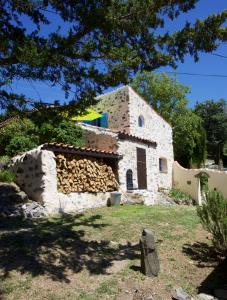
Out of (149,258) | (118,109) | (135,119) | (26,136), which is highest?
(118,109)

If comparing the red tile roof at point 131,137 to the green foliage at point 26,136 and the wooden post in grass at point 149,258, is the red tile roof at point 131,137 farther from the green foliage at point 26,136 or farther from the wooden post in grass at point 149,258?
the wooden post in grass at point 149,258

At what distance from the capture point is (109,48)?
7.47 m

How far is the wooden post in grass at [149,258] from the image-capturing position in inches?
266

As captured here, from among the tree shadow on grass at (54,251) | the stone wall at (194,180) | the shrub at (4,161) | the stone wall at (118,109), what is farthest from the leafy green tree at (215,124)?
the tree shadow on grass at (54,251)

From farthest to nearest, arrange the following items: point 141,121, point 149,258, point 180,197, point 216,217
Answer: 1. point 180,197
2. point 141,121
3. point 216,217
4. point 149,258

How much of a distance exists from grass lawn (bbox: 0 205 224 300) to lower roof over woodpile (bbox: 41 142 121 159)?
9.27 feet

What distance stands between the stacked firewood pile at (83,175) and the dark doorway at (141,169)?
7.57 feet

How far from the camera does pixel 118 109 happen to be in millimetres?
19984

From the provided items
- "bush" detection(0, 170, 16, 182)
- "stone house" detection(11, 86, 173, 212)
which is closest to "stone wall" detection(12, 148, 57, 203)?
"stone house" detection(11, 86, 173, 212)

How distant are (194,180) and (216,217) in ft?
46.0

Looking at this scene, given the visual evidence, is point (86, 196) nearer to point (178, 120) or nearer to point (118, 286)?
point (118, 286)

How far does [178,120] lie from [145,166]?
1373 cm

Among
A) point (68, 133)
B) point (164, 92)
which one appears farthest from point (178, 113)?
point (68, 133)

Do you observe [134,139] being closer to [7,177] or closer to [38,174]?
[38,174]
